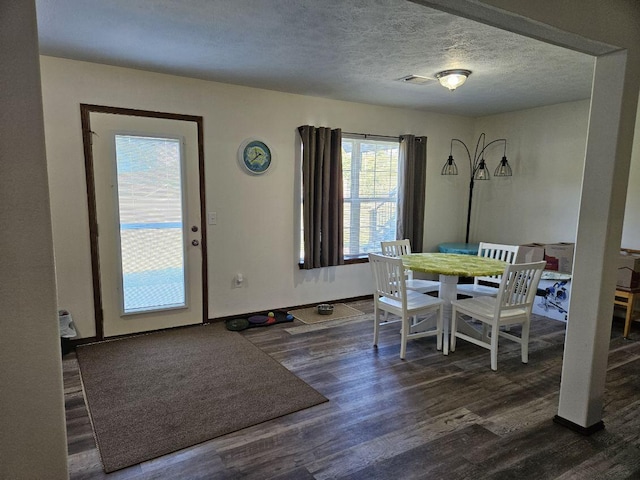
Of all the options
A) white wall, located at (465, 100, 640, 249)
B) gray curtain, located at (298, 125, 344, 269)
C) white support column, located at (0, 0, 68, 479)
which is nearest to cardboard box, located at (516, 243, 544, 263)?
white wall, located at (465, 100, 640, 249)

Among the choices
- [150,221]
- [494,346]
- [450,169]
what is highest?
[450,169]

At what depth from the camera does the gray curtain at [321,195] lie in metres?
4.47

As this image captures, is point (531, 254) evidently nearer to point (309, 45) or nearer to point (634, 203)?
point (634, 203)

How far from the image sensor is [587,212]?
220cm

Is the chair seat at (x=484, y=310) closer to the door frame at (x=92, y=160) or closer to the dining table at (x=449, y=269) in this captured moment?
the dining table at (x=449, y=269)

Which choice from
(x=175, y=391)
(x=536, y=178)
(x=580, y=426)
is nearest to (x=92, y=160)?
(x=175, y=391)

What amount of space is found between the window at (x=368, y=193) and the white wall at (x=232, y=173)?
0.70 feet

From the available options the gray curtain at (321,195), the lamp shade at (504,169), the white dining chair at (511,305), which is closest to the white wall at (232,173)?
the gray curtain at (321,195)

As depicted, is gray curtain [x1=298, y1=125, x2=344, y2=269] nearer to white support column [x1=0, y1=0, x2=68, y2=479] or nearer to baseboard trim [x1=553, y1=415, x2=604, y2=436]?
baseboard trim [x1=553, y1=415, x2=604, y2=436]

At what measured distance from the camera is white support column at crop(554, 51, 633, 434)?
209 cm

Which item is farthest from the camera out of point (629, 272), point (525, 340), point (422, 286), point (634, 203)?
point (634, 203)

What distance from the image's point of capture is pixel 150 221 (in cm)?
374

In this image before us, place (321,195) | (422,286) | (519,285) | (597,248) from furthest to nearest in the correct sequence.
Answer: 1. (321,195)
2. (422,286)
3. (519,285)
4. (597,248)

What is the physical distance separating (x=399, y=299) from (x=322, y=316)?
132 centimetres
